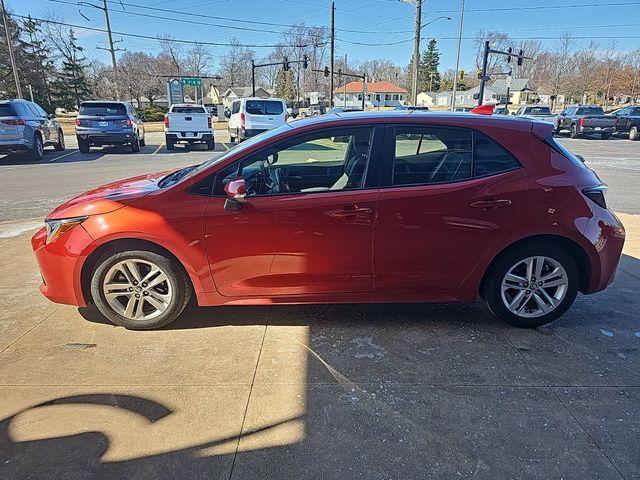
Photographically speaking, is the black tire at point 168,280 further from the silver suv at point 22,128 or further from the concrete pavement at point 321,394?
the silver suv at point 22,128

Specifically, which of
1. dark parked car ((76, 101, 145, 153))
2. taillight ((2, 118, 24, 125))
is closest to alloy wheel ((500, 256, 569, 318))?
taillight ((2, 118, 24, 125))

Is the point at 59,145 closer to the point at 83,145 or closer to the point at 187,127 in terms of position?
the point at 83,145

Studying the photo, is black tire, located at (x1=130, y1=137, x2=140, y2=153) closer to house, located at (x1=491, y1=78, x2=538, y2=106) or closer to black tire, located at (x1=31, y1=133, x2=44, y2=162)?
black tire, located at (x1=31, y1=133, x2=44, y2=162)

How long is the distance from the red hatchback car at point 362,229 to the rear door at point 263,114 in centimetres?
1461

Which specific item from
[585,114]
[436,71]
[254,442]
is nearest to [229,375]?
[254,442]

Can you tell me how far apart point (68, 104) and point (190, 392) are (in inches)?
2358

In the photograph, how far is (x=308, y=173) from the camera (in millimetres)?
3635

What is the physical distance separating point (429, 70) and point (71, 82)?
83669mm

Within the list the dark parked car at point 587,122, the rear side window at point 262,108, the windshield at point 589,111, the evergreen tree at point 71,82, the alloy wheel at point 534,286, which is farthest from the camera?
the evergreen tree at point 71,82

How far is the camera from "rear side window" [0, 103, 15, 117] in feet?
42.3

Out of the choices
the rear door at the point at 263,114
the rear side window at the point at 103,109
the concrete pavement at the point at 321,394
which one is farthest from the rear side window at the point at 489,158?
the rear side window at the point at 103,109

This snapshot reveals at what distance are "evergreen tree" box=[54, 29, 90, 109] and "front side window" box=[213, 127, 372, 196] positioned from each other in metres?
58.3

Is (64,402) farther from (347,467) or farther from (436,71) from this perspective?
(436,71)

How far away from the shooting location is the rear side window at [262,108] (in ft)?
58.6
